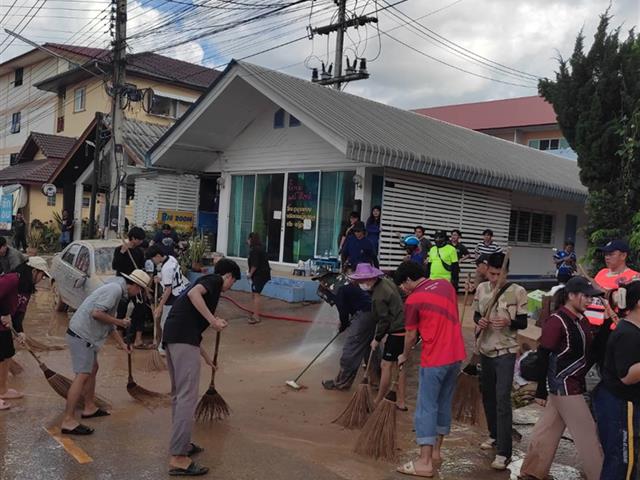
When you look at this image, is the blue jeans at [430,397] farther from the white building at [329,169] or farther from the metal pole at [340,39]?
the metal pole at [340,39]

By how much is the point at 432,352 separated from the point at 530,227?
49.3 feet

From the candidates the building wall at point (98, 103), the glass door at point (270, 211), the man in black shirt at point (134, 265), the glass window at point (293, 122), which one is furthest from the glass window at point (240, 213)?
the building wall at point (98, 103)

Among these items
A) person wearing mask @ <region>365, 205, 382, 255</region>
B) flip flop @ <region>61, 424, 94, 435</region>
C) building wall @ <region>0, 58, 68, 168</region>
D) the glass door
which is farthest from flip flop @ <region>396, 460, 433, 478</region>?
building wall @ <region>0, 58, 68, 168</region>

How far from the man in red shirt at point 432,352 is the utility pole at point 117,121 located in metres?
14.0

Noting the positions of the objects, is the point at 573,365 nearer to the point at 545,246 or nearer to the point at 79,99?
the point at 545,246

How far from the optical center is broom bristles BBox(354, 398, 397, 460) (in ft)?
16.2

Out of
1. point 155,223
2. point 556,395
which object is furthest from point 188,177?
point 556,395

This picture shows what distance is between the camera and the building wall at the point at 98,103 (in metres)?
31.1

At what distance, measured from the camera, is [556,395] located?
14.0 feet

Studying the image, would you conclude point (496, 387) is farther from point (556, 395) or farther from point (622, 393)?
point (622, 393)

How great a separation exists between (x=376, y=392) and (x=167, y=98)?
1078 inches

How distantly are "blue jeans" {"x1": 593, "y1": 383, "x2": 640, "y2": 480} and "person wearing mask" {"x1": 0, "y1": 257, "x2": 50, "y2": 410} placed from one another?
206 inches

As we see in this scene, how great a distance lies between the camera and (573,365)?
4199 mm

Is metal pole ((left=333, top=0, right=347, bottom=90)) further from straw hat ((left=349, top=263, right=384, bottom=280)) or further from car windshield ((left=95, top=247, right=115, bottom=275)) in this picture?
straw hat ((left=349, top=263, right=384, bottom=280))
